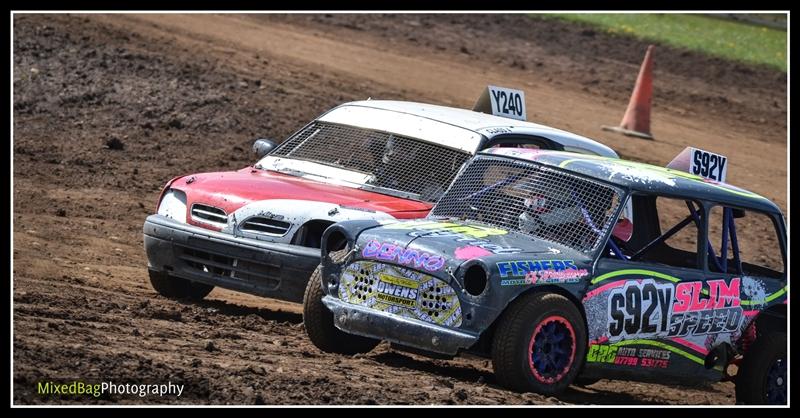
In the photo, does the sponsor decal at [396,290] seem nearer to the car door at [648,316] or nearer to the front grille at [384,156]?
the car door at [648,316]

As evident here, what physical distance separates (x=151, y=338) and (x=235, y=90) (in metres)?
10.3

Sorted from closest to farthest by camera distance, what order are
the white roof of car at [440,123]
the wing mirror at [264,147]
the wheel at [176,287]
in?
the wheel at [176,287]
the white roof of car at [440,123]
the wing mirror at [264,147]

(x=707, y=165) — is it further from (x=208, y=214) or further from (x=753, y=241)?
(x=753, y=241)

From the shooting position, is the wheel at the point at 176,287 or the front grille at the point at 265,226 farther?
the wheel at the point at 176,287

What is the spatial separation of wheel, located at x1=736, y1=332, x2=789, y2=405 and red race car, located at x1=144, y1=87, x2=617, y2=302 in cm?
239

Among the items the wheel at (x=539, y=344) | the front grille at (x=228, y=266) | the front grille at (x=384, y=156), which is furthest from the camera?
the front grille at (x=384, y=156)

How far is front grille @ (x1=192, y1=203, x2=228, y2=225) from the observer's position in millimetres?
10224

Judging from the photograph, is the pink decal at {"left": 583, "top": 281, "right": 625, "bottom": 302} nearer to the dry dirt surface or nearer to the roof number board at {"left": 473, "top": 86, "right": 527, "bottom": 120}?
the dry dirt surface

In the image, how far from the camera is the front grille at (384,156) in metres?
10.8

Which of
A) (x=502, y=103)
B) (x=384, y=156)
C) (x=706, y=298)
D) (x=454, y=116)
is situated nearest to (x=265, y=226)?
(x=384, y=156)

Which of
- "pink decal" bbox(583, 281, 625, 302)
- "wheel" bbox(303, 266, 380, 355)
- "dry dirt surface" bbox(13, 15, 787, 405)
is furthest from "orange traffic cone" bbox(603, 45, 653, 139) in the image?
"pink decal" bbox(583, 281, 625, 302)

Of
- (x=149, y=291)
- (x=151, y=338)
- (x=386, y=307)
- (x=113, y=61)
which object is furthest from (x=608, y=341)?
(x=113, y=61)

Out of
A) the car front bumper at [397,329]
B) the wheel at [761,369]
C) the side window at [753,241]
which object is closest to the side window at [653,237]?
the wheel at [761,369]

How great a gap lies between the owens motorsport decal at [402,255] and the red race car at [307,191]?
1.18 meters
